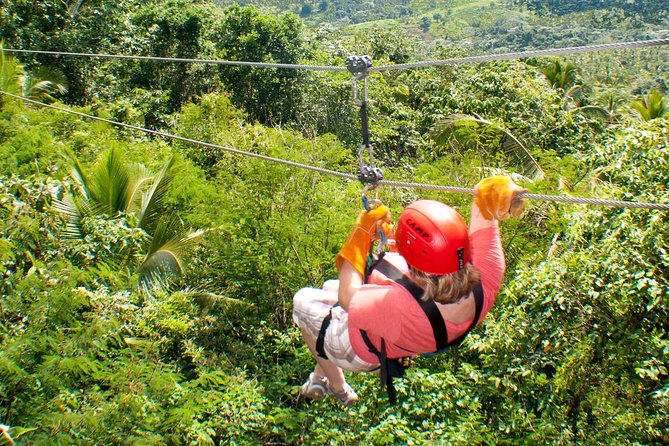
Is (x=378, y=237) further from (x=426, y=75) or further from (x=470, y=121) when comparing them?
(x=426, y=75)

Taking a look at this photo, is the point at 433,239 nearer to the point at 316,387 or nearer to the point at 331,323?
the point at 331,323

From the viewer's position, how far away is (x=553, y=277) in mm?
5422

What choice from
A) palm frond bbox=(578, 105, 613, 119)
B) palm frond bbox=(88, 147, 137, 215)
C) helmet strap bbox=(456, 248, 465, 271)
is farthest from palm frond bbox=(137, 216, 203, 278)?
palm frond bbox=(578, 105, 613, 119)

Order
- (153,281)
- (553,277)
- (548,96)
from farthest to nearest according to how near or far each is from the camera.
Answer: (548,96) < (153,281) < (553,277)

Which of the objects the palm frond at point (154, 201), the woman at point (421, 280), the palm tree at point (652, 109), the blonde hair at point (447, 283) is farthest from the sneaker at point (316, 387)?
the palm tree at point (652, 109)

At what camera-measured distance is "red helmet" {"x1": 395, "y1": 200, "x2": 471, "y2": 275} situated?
2.20 metres

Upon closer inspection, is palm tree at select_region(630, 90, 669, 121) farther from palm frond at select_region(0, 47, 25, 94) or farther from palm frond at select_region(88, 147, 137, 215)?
palm frond at select_region(0, 47, 25, 94)

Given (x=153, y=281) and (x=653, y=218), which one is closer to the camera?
(x=653, y=218)

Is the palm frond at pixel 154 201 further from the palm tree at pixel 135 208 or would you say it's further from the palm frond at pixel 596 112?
the palm frond at pixel 596 112

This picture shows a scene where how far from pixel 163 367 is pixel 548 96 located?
9.62 m

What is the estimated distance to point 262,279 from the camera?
7.61 m

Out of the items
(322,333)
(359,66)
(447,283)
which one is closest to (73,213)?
(359,66)

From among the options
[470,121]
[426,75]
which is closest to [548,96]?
[470,121]

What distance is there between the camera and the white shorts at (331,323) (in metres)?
2.72
